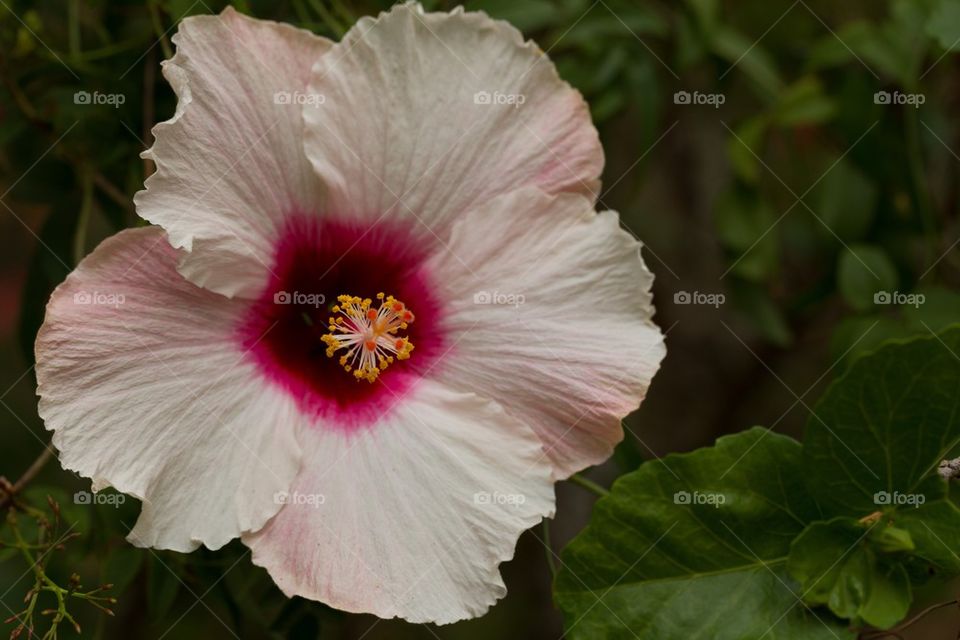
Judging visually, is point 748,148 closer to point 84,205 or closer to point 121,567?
point 84,205

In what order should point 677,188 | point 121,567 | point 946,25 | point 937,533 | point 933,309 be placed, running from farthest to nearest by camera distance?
point 677,188 → point 933,309 → point 946,25 → point 121,567 → point 937,533

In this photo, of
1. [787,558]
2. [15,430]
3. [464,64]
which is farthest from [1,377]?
[787,558]

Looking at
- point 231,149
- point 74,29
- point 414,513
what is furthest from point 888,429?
point 74,29

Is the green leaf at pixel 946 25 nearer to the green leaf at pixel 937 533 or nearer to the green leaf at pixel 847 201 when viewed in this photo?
the green leaf at pixel 847 201

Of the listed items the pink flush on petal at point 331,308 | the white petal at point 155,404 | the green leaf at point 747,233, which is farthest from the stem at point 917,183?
the white petal at point 155,404

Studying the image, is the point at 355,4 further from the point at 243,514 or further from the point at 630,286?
the point at 243,514

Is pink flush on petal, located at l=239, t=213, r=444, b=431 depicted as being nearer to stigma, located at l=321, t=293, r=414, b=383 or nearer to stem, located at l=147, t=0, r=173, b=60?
stigma, located at l=321, t=293, r=414, b=383

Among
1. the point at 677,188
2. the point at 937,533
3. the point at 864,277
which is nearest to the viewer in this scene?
the point at 937,533

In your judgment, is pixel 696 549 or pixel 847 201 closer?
pixel 696 549

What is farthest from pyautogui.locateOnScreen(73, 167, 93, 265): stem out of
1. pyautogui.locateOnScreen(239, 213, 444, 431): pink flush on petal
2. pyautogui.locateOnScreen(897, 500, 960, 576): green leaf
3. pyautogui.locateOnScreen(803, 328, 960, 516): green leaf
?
pyautogui.locateOnScreen(897, 500, 960, 576): green leaf
